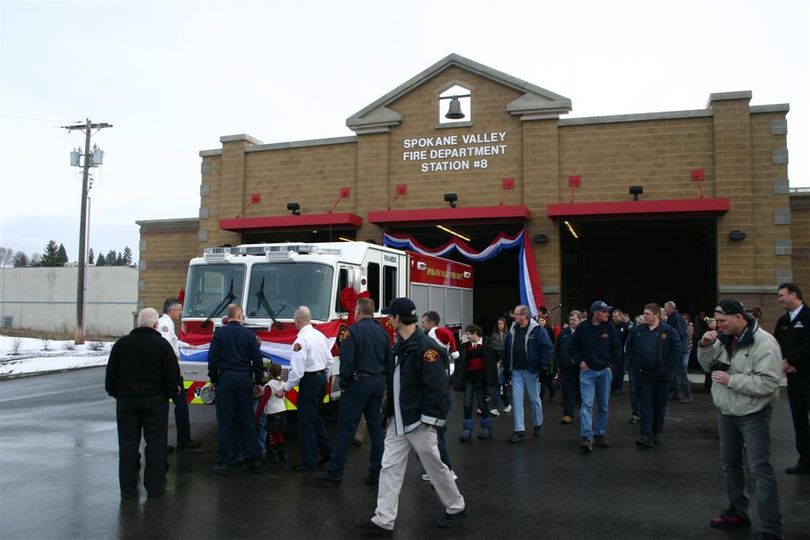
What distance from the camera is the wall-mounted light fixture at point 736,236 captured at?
1677cm

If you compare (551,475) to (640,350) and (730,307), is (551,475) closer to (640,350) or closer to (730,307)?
(640,350)

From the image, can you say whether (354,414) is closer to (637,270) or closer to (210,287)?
(210,287)

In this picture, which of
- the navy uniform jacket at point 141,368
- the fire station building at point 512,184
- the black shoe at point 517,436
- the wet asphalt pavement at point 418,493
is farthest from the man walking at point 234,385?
the fire station building at point 512,184

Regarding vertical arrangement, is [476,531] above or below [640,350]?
below

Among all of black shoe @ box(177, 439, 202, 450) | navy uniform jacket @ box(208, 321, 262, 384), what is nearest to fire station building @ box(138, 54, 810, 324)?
black shoe @ box(177, 439, 202, 450)

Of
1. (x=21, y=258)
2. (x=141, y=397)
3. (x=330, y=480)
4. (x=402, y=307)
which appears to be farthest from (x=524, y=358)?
(x=21, y=258)

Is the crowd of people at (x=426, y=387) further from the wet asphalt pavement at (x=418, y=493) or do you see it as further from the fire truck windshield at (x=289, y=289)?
the fire truck windshield at (x=289, y=289)

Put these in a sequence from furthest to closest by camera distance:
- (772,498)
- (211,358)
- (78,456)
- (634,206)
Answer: (634,206) < (78,456) < (211,358) < (772,498)

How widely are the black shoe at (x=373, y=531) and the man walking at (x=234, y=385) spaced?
2492 mm

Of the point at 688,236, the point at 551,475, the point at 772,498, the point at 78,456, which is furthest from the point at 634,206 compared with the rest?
the point at 78,456

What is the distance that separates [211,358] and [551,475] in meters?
4.12

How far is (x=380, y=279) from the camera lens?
36.5ft

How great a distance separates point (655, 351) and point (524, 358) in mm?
1738

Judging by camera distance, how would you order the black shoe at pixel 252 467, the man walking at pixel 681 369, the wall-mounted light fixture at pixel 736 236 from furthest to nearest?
the wall-mounted light fixture at pixel 736 236 < the man walking at pixel 681 369 < the black shoe at pixel 252 467
